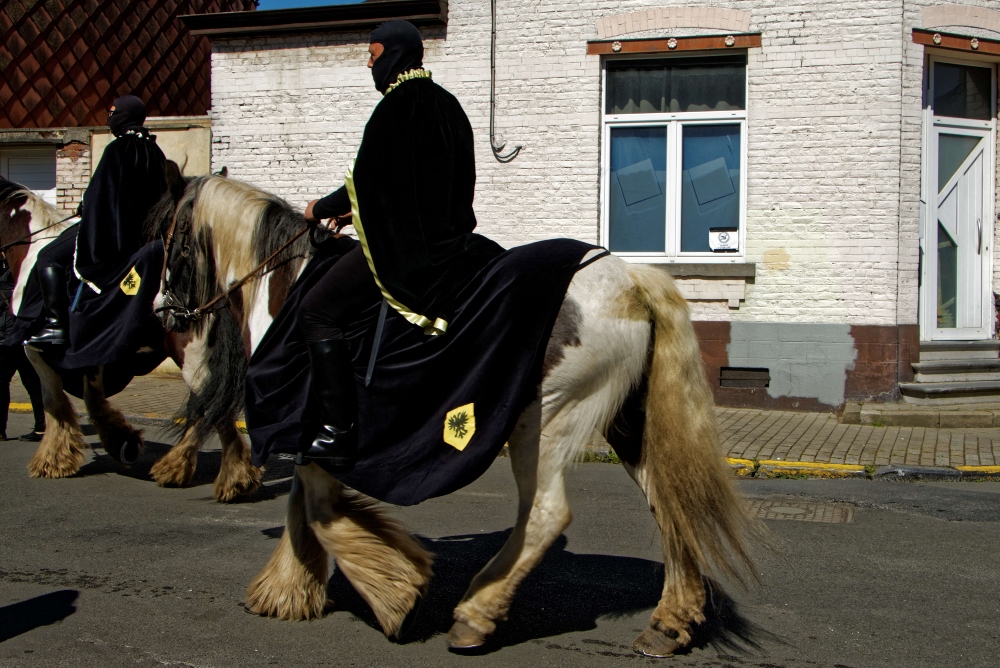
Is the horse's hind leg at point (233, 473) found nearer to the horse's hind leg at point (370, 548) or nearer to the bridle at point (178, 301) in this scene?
the bridle at point (178, 301)

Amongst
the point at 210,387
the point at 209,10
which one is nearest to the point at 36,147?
the point at 209,10

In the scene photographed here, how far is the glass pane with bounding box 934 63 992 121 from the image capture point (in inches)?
443

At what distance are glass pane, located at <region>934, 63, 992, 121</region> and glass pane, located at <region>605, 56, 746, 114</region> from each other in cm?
235

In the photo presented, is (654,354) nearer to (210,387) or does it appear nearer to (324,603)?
(324,603)

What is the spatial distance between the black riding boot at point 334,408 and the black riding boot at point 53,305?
3.71 m

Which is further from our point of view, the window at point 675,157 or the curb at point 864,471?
the window at point 675,157

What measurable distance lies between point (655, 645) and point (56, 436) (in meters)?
5.06

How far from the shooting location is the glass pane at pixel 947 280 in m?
11.4

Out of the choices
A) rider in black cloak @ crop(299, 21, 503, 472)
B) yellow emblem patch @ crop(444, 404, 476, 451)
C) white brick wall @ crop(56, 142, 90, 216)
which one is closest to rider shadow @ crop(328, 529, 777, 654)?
yellow emblem patch @ crop(444, 404, 476, 451)

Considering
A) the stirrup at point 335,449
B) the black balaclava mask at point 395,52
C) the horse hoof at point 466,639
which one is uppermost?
the black balaclava mask at point 395,52

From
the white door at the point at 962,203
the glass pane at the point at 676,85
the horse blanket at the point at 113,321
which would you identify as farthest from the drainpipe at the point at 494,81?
the horse blanket at the point at 113,321

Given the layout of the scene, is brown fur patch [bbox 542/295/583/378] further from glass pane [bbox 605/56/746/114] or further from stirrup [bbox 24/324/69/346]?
glass pane [bbox 605/56/746/114]

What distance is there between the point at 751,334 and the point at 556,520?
294 inches

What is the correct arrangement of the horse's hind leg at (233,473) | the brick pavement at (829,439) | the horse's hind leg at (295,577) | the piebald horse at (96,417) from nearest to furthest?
the horse's hind leg at (295,577), the piebald horse at (96,417), the horse's hind leg at (233,473), the brick pavement at (829,439)
